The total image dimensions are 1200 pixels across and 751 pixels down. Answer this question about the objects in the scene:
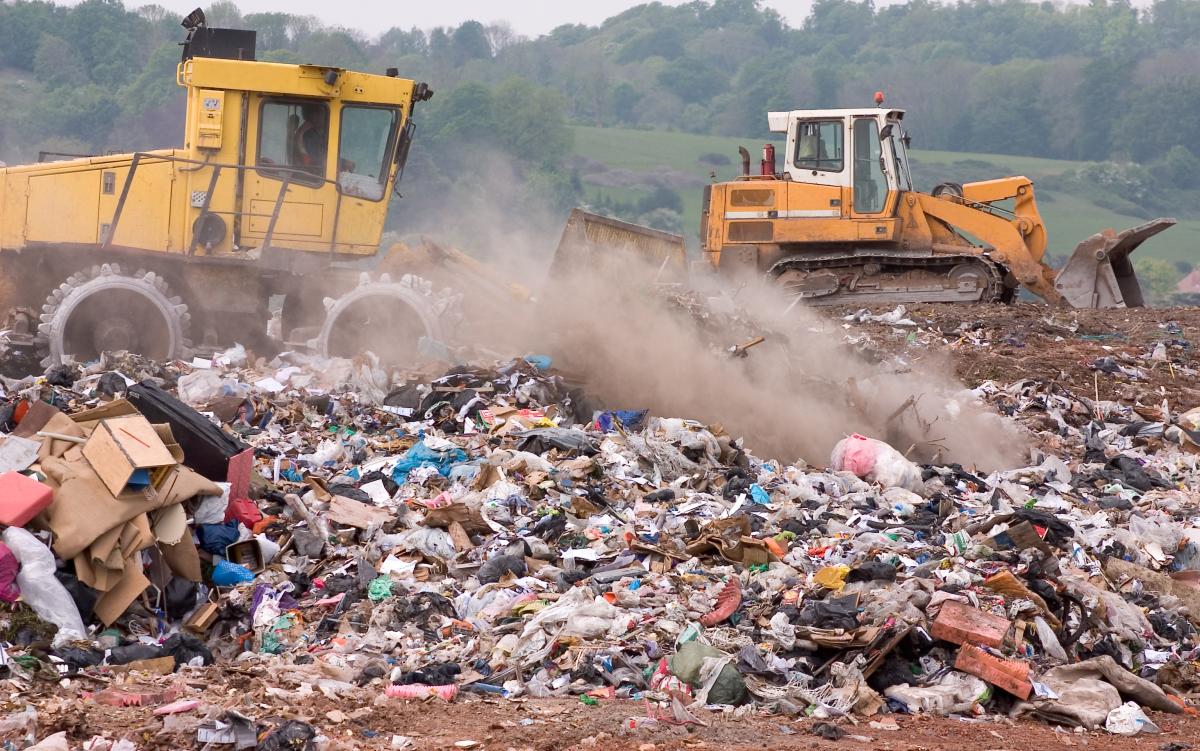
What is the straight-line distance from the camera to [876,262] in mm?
17078

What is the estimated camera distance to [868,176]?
17.0 meters

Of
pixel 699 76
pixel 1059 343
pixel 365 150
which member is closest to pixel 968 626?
pixel 365 150

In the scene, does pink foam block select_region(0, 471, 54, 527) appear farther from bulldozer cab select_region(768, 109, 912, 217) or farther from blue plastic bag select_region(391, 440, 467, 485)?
A: bulldozer cab select_region(768, 109, 912, 217)

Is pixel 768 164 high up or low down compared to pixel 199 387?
up

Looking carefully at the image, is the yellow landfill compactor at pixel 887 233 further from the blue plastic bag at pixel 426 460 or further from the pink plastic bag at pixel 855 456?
the blue plastic bag at pixel 426 460

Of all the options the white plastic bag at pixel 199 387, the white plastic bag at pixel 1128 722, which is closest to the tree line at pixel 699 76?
the white plastic bag at pixel 199 387

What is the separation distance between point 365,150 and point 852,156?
7495 millimetres

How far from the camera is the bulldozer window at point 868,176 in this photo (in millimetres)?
16812

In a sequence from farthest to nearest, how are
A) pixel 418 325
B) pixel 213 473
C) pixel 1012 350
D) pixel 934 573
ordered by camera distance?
pixel 1012 350 → pixel 418 325 → pixel 213 473 → pixel 934 573

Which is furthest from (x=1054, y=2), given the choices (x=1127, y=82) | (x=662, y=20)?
(x=1127, y=82)

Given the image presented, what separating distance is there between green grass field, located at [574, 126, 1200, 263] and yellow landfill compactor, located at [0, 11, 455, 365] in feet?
148

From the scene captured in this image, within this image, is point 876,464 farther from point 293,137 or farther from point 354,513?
point 293,137

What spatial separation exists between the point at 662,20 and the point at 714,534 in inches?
5223

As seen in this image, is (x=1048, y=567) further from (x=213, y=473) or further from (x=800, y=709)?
(x=213, y=473)
